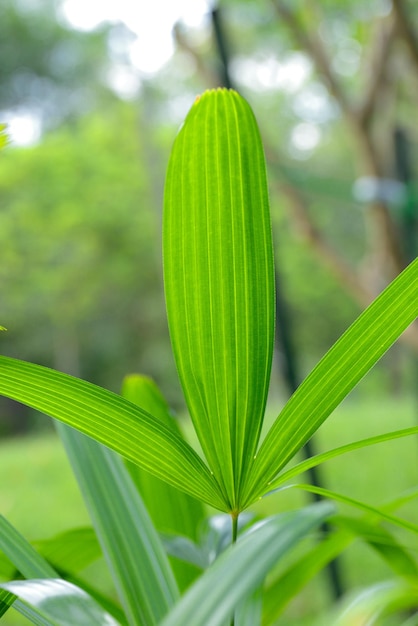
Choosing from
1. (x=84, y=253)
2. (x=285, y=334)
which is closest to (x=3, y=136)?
(x=285, y=334)

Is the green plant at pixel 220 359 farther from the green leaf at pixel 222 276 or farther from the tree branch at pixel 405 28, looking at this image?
the tree branch at pixel 405 28

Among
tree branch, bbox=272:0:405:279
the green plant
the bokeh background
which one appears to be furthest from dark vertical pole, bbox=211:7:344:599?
the green plant

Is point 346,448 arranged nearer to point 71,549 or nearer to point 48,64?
point 71,549

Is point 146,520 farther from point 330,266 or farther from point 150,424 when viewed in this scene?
point 330,266

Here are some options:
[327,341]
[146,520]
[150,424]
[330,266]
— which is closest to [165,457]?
[150,424]

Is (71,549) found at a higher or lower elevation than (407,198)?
lower

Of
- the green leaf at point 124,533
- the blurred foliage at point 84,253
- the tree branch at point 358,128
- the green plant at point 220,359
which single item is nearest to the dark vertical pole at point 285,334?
the tree branch at point 358,128
